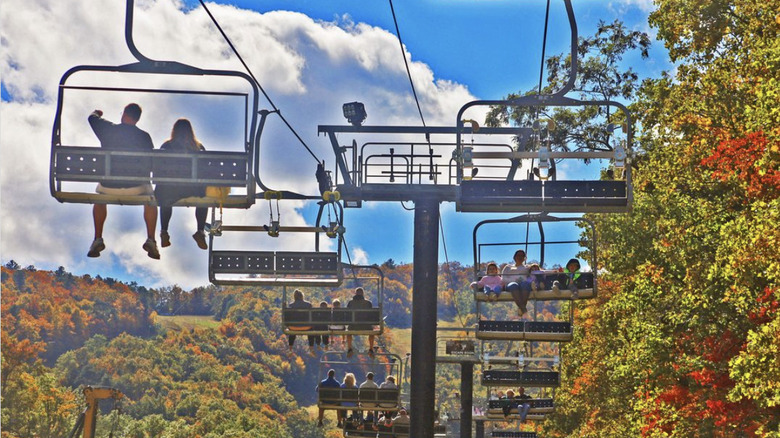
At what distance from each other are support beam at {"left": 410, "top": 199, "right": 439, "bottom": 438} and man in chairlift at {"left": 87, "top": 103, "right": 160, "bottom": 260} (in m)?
8.95

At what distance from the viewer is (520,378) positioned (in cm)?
3191

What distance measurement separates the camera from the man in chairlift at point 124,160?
10.2 metres

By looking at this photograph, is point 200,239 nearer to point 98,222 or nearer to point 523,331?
point 98,222

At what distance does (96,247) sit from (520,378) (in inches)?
871

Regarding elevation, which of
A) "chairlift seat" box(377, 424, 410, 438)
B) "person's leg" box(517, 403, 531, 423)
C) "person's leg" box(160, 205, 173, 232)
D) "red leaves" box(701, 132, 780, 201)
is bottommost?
"chairlift seat" box(377, 424, 410, 438)

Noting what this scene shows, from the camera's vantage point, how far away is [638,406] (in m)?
28.8

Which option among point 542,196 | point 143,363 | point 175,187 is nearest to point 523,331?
point 542,196

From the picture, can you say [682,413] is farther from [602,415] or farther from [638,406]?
[602,415]

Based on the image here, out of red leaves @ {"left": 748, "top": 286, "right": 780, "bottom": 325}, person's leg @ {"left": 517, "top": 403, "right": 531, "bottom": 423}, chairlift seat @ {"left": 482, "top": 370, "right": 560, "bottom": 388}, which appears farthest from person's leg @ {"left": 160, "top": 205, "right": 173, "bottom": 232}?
person's leg @ {"left": 517, "top": 403, "right": 531, "bottom": 423}

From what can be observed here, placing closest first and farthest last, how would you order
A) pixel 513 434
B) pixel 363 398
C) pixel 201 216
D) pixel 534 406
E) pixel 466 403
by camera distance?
pixel 201 216 < pixel 363 398 < pixel 534 406 < pixel 466 403 < pixel 513 434

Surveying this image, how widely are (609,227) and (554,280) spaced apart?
14.1m

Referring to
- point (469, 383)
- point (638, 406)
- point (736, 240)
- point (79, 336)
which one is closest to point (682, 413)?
point (638, 406)

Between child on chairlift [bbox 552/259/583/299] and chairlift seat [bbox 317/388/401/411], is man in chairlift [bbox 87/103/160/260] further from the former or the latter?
chairlift seat [bbox 317/388/401/411]

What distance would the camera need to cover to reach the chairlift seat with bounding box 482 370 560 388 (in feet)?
104
